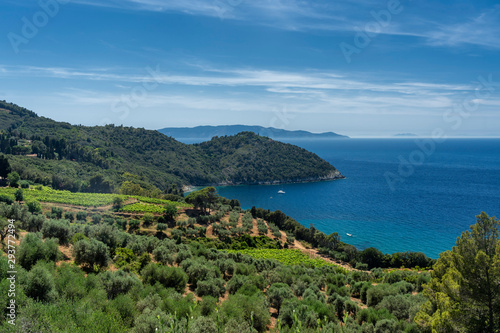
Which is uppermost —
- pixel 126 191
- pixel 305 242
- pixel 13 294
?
pixel 13 294

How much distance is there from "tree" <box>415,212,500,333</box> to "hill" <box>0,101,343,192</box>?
73275 millimetres

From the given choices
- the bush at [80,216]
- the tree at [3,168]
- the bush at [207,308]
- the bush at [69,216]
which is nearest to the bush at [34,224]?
the bush at [69,216]

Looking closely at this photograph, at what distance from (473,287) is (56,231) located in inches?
1037

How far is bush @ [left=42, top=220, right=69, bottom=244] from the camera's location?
2134cm

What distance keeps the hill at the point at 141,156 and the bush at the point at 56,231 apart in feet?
167

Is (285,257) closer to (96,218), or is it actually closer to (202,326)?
(96,218)

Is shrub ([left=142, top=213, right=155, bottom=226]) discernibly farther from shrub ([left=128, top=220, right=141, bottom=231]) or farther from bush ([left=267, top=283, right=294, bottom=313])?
bush ([left=267, top=283, right=294, bottom=313])

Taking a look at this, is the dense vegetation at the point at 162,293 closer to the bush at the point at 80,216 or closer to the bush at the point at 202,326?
the bush at the point at 202,326

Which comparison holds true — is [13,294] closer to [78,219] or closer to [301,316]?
[301,316]

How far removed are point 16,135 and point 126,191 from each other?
6365cm

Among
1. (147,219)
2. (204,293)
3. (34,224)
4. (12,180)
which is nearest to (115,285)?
(204,293)

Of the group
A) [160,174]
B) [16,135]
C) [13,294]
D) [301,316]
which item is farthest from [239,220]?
[16,135]

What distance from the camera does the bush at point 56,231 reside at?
2134cm

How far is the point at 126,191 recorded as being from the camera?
66812 mm
